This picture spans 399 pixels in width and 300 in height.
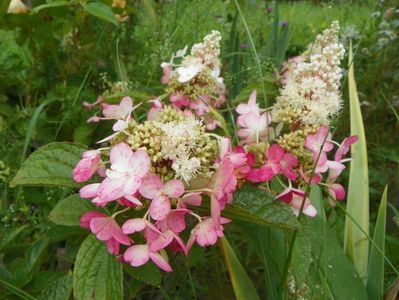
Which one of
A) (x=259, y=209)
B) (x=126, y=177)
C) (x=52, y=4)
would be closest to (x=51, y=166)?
(x=126, y=177)

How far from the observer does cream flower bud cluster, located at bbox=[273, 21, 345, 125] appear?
3.01ft

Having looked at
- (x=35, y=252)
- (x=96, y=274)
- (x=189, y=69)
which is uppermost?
(x=189, y=69)

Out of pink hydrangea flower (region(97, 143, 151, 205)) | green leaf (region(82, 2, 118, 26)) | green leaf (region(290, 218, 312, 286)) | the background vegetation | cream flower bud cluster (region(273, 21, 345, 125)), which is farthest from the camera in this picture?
green leaf (region(82, 2, 118, 26))

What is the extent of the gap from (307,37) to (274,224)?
353 centimetres

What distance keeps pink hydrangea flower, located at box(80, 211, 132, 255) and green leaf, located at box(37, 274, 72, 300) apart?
0.56 ft

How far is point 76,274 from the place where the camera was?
762 millimetres

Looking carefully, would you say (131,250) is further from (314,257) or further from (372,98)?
(372,98)

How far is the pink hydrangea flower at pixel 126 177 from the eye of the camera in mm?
704

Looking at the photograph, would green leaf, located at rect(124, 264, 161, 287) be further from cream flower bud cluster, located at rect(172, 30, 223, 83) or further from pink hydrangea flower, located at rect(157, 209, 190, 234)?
cream flower bud cluster, located at rect(172, 30, 223, 83)

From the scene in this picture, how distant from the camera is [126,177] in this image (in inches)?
28.2

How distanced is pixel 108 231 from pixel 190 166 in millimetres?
131

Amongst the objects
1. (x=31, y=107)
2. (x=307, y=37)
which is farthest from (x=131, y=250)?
(x=307, y=37)

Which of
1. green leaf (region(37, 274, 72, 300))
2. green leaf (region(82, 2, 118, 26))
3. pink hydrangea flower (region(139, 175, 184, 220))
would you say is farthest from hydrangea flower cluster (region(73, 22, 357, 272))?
green leaf (region(82, 2, 118, 26))

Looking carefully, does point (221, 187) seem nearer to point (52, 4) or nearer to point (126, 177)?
point (126, 177)
